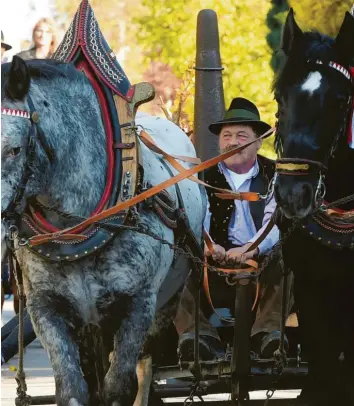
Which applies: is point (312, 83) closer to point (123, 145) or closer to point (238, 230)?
point (123, 145)

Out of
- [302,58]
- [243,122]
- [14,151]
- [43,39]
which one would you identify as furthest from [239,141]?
[43,39]

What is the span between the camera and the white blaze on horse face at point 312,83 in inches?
282

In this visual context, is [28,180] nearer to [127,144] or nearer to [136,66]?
[127,144]

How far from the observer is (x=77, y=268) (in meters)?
7.33

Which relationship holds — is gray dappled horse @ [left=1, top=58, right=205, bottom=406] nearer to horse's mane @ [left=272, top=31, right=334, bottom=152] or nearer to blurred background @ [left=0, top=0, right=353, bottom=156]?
horse's mane @ [left=272, top=31, right=334, bottom=152]

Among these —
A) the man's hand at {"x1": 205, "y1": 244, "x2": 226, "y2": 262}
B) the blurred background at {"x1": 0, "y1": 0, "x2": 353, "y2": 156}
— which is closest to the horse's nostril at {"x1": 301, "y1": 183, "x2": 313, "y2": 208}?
the man's hand at {"x1": 205, "y1": 244, "x2": 226, "y2": 262}

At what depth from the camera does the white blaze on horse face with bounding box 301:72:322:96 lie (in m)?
7.16

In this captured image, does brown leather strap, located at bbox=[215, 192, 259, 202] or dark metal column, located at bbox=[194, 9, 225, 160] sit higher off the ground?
dark metal column, located at bbox=[194, 9, 225, 160]

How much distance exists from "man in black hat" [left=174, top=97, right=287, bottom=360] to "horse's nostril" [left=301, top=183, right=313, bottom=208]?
1523 millimetres

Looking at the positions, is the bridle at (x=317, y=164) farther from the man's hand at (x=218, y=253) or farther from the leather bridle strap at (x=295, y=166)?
the man's hand at (x=218, y=253)

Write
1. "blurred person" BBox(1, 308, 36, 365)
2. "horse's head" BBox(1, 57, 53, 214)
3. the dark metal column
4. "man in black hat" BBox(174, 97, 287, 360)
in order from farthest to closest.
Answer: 1. the dark metal column
2. "blurred person" BBox(1, 308, 36, 365)
3. "man in black hat" BBox(174, 97, 287, 360)
4. "horse's head" BBox(1, 57, 53, 214)

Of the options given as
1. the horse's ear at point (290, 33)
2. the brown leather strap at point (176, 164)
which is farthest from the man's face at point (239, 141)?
the horse's ear at point (290, 33)

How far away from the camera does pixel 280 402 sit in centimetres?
920

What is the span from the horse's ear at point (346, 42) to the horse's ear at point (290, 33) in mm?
223
